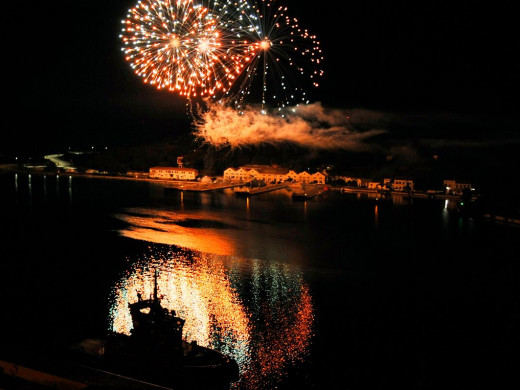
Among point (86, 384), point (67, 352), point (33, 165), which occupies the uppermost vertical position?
point (33, 165)

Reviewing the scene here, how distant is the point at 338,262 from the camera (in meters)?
8.05

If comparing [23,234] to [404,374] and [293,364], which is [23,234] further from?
[404,374]

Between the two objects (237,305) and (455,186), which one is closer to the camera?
(237,305)

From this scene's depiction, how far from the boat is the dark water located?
1.25ft

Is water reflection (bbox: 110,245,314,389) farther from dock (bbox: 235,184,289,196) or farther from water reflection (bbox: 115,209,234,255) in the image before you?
dock (bbox: 235,184,289,196)

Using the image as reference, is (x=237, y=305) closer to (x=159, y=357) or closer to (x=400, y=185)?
(x=159, y=357)

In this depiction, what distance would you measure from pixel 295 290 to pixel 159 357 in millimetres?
3000

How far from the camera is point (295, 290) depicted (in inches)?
243

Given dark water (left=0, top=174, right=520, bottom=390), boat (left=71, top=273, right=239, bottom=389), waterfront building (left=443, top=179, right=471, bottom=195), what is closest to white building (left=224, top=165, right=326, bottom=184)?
waterfront building (left=443, top=179, right=471, bottom=195)

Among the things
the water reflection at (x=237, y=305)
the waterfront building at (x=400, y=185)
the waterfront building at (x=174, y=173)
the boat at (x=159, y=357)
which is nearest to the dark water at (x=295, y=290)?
the water reflection at (x=237, y=305)

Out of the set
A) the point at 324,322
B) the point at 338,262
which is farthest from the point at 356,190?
the point at 324,322

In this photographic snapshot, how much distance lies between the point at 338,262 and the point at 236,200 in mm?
10331

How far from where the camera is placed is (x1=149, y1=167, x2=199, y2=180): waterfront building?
89.1 ft

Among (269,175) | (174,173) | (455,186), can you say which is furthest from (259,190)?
(455,186)
